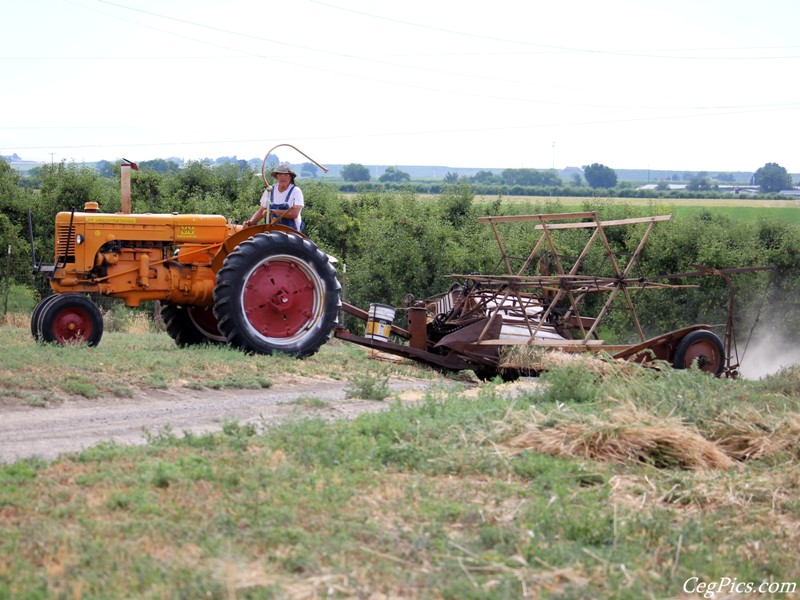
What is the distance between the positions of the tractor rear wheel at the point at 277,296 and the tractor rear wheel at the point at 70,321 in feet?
5.66

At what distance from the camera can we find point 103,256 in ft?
45.7

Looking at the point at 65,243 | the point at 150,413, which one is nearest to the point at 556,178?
the point at 65,243

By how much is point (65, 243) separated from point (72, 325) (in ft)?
3.91

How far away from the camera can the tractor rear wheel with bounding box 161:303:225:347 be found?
15.0m

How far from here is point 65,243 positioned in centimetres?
1390

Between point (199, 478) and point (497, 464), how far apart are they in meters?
2.18

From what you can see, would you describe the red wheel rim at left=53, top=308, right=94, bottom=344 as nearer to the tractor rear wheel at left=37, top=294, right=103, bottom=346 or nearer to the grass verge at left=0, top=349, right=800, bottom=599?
the tractor rear wheel at left=37, top=294, right=103, bottom=346

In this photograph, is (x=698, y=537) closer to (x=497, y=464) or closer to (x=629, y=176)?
(x=497, y=464)

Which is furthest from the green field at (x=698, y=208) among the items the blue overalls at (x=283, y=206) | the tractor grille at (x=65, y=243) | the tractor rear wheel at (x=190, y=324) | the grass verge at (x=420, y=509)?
the grass verge at (x=420, y=509)

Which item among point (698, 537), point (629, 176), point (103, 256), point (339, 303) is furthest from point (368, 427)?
point (629, 176)

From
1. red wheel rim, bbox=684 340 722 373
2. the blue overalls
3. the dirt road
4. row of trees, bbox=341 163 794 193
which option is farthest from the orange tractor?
row of trees, bbox=341 163 794 193

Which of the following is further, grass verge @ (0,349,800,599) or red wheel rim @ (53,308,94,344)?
red wheel rim @ (53,308,94,344)

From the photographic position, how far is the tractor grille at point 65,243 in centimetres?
1388

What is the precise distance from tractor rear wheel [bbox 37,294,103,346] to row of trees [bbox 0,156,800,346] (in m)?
16.7
